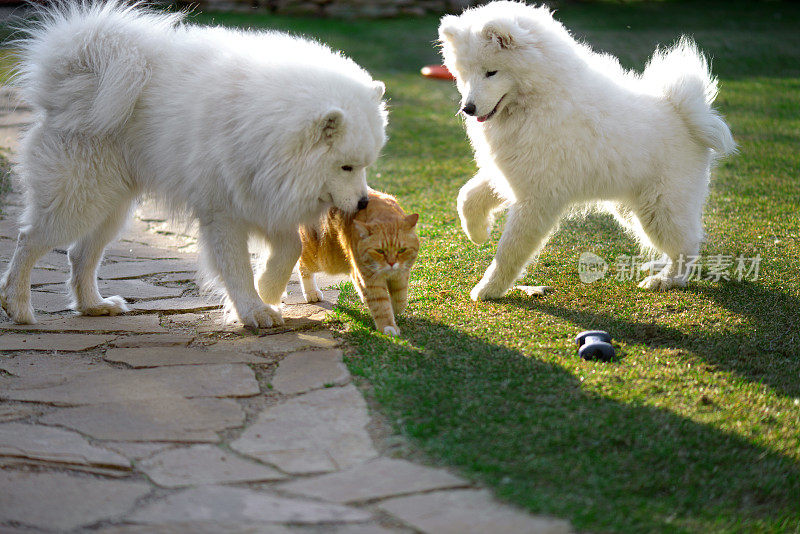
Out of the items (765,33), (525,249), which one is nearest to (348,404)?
(525,249)

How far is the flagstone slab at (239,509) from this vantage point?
7.30ft

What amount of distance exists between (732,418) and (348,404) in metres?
1.46

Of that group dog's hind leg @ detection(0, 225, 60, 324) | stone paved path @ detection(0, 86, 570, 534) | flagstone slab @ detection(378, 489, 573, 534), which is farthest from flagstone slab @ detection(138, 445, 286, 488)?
dog's hind leg @ detection(0, 225, 60, 324)

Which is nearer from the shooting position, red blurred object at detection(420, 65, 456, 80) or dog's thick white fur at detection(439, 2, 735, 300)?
dog's thick white fur at detection(439, 2, 735, 300)

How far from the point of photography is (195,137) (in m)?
3.65

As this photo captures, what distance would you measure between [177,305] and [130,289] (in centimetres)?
46

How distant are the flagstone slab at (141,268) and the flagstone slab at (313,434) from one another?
2252 mm

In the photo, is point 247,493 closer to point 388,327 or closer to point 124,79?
point 388,327

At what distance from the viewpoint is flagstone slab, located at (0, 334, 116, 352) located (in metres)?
3.65

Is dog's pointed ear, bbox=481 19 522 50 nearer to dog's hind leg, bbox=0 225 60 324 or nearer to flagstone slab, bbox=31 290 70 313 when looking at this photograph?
dog's hind leg, bbox=0 225 60 324

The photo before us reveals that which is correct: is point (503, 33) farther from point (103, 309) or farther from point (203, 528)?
point (203, 528)

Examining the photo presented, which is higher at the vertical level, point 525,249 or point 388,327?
point 525,249

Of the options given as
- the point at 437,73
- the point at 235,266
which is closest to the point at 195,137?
the point at 235,266

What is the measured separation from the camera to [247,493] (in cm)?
238
